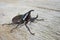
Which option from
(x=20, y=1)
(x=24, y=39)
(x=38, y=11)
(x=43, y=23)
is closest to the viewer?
(x=24, y=39)

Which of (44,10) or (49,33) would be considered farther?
(44,10)

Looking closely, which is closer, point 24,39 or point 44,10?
point 24,39

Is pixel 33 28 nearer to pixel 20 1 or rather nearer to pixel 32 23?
pixel 32 23

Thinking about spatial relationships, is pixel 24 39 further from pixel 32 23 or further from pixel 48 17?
pixel 48 17

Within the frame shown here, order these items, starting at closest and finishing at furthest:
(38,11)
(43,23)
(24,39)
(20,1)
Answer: (24,39)
(43,23)
(38,11)
(20,1)

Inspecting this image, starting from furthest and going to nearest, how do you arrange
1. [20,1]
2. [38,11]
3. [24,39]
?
[20,1]
[38,11]
[24,39]

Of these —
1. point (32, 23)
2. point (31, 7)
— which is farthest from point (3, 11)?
point (32, 23)

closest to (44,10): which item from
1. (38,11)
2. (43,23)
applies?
(38,11)
